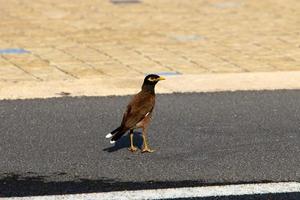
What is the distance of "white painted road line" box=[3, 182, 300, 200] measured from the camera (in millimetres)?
7977

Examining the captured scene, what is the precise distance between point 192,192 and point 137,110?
140 cm

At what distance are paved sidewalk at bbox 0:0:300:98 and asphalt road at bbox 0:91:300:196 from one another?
38.0 inches

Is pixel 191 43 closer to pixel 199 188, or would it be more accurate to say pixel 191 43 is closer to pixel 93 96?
pixel 93 96

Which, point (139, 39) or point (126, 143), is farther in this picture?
point (139, 39)

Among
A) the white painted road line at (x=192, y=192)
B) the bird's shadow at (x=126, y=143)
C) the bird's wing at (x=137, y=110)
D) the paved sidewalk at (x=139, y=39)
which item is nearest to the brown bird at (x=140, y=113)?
the bird's wing at (x=137, y=110)

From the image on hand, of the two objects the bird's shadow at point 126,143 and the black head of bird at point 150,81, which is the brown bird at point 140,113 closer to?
the black head of bird at point 150,81

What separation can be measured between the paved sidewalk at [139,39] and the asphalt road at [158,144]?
3.17ft

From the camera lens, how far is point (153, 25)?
57.2 feet

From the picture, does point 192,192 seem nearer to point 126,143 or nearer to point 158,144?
point 158,144

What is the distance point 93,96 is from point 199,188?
143 inches

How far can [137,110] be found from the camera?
927 cm

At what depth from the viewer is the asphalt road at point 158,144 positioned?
852 cm

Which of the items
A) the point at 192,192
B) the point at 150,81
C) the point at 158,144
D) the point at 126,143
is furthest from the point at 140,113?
the point at 192,192

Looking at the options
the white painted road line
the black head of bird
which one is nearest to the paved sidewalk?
the black head of bird
